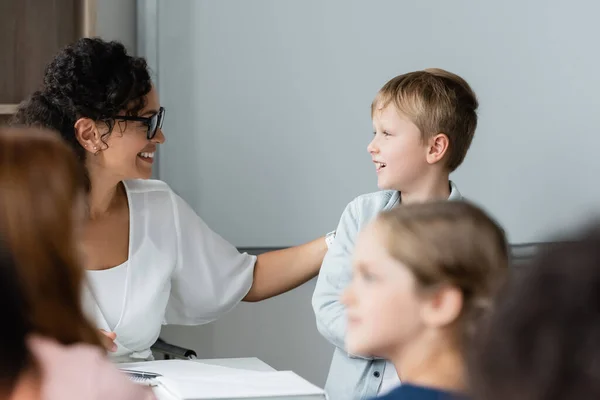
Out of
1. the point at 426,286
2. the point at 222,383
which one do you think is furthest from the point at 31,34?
the point at 426,286

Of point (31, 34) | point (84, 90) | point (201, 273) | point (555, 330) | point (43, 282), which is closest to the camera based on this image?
point (555, 330)

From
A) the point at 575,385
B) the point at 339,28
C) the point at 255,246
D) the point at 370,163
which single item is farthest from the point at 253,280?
the point at 575,385

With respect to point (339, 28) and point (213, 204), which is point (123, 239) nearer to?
point (213, 204)

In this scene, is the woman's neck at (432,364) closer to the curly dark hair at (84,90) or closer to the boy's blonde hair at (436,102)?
the boy's blonde hair at (436,102)

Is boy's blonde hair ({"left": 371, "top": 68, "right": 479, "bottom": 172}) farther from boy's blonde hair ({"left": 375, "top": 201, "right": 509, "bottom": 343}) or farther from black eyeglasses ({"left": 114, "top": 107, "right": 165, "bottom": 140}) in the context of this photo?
boy's blonde hair ({"left": 375, "top": 201, "right": 509, "bottom": 343})

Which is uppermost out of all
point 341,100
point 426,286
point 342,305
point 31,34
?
point 31,34

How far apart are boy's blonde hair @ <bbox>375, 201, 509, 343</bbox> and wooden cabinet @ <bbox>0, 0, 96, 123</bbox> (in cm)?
160

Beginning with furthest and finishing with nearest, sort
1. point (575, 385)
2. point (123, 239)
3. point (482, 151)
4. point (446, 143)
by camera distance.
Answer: point (123, 239)
point (482, 151)
point (446, 143)
point (575, 385)

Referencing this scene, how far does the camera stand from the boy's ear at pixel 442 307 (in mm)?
1172

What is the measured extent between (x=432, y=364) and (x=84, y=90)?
1185 millimetres

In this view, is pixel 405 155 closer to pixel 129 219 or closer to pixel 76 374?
pixel 129 219

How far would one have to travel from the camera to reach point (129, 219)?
2.20 metres

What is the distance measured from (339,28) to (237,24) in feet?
1.19

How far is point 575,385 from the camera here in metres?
0.53
